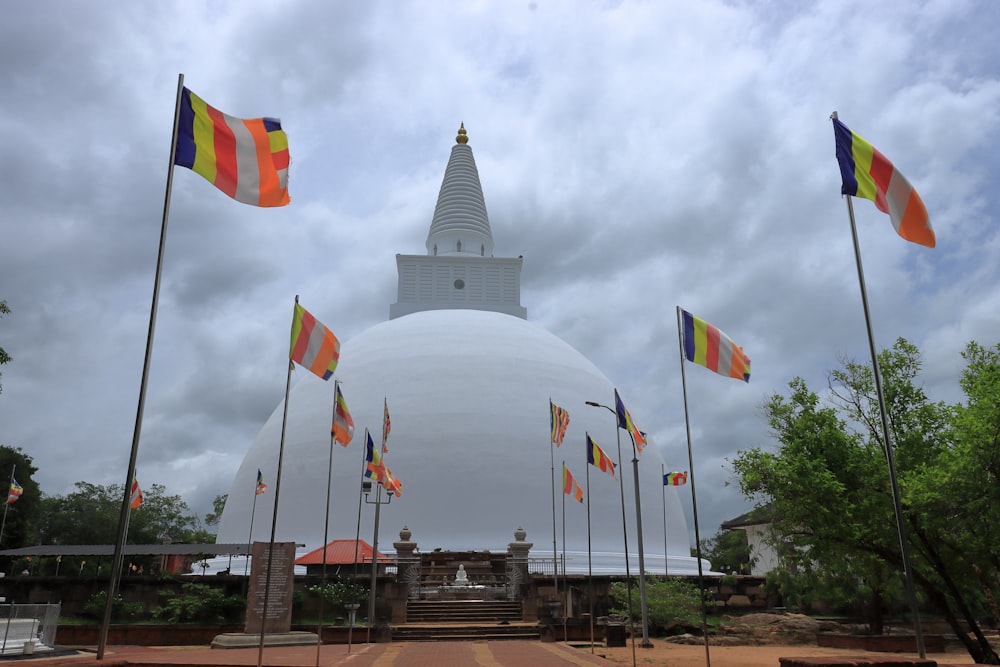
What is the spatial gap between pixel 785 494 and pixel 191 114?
1486cm

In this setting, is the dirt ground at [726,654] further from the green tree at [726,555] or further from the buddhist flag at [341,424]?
the green tree at [726,555]

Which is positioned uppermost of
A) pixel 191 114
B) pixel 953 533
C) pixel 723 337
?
pixel 191 114

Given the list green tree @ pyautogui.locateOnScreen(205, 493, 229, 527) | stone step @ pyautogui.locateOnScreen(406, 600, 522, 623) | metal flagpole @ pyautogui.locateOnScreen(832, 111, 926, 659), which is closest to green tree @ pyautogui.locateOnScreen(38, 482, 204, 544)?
green tree @ pyautogui.locateOnScreen(205, 493, 229, 527)

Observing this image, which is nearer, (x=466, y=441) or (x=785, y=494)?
(x=785, y=494)

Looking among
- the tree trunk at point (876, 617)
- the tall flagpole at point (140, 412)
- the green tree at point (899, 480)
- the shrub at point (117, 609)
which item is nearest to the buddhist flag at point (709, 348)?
the green tree at point (899, 480)

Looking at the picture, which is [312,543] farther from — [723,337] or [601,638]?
[723,337]

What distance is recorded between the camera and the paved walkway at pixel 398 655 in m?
14.9

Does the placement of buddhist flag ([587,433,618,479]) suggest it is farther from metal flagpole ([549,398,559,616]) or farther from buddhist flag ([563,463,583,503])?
metal flagpole ([549,398,559,616])

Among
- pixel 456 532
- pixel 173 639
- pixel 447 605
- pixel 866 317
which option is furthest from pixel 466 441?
pixel 866 317

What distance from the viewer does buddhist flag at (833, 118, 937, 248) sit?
11320mm

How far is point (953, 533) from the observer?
15992 millimetres

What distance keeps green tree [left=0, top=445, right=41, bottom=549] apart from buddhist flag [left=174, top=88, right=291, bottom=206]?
1913 inches

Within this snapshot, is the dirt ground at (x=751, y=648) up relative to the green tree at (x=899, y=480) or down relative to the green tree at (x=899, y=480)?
down

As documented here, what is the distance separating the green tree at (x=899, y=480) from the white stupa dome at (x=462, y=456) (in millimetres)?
11809
